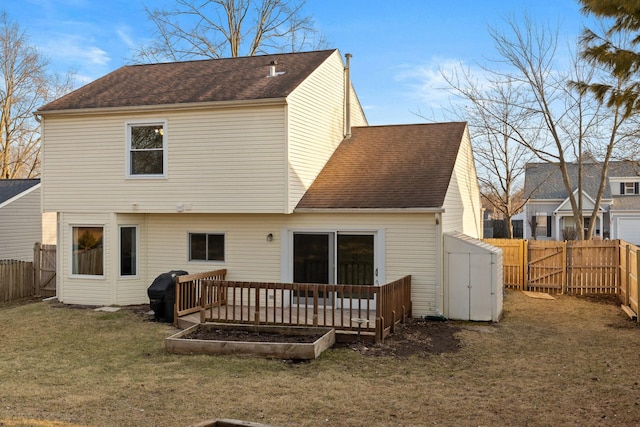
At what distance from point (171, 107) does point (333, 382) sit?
893cm

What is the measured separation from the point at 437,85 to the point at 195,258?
14220mm

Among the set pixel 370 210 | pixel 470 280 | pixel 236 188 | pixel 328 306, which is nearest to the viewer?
pixel 470 280

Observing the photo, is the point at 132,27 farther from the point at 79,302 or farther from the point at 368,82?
the point at 79,302

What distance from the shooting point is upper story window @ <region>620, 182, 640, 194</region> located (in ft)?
125

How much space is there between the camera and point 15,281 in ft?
59.3

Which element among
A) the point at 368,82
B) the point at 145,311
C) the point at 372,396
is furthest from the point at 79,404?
the point at 368,82

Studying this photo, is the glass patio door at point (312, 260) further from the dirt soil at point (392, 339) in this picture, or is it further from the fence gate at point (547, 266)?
the fence gate at point (547, 266)

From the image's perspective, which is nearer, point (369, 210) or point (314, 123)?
point (369, 210)

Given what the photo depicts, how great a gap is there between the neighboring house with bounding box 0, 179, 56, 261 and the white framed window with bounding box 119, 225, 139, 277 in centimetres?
872

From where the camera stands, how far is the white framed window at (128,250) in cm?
1552

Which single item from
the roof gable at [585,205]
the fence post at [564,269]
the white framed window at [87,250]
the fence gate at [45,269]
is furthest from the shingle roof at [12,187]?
the roof gable at [585,205]

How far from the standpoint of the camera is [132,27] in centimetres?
3131

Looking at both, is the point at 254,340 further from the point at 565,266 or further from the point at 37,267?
the point at 565,266

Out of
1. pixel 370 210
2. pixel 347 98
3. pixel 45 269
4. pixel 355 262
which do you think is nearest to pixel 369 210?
pixel 370 210
